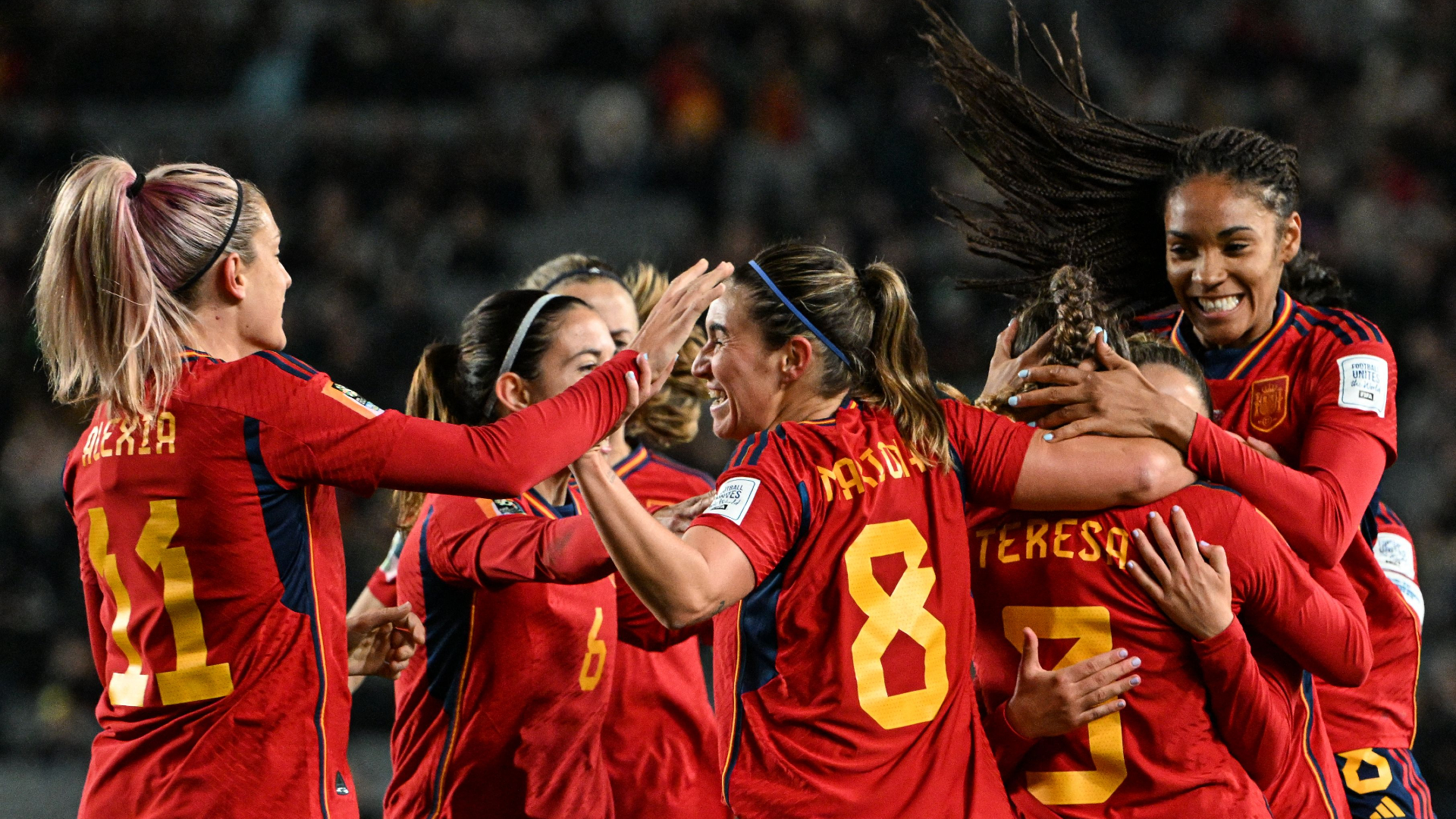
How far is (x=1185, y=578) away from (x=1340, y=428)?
36.5 inches

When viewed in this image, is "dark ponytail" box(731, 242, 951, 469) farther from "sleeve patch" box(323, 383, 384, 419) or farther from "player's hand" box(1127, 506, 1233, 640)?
"sleeve patch" box(323, 383, 384, 419)

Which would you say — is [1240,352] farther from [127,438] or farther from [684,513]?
[127,438]

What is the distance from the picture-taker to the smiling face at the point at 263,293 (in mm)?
2559

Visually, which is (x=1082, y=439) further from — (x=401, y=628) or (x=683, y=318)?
(x=401, y=628)

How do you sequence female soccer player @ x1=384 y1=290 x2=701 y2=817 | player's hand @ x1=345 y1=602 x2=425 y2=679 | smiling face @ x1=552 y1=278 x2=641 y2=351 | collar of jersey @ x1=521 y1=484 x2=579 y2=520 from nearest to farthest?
1. female soccer player @ x1=384 y1=290 x2=701 y2=817
2. player's hand @ x1=345 y1=602 x2=425 y2=679
3. collar of jersey @ x1=521 y1=484 x2=579 y2=520
4. smiling face @ x1=552 y1=278 x2=641 y2=351

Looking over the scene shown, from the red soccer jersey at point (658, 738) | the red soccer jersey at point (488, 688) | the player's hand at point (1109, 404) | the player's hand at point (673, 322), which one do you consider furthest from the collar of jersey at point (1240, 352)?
the red soccer jersey at point (488, 688)

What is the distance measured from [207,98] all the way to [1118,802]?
11.1 meters

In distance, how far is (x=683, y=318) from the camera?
269 centimetres

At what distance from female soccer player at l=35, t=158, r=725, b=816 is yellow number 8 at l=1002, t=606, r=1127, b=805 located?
3.13 ft

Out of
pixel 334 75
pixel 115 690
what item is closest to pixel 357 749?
pixel 115 690

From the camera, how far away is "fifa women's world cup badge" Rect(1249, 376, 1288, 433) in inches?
131

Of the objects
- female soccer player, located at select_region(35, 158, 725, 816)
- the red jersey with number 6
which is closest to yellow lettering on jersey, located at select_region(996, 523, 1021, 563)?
female soccer player, located at select_region(35, 158, 725, 816)

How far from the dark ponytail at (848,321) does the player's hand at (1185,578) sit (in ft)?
1.50

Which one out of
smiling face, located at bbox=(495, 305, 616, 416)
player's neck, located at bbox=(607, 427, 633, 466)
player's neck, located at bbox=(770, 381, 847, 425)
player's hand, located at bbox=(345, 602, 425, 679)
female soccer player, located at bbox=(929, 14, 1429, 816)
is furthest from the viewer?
player's neck, located at bbox=(607, 427, 633, 466)
